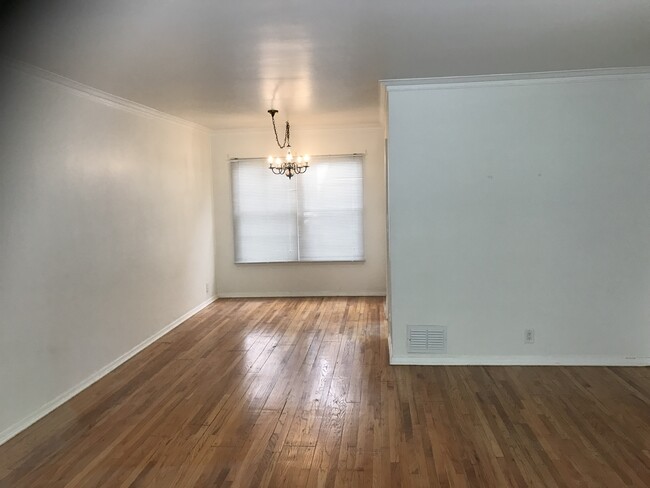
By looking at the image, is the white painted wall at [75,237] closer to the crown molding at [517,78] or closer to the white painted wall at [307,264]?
the white painted wall at [307,264]

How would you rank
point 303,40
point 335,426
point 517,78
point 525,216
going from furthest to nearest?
point 525,216, point 517,78, point 335,426, point 303,40

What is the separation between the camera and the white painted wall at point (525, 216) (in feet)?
13.4

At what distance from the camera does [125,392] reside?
155 inches

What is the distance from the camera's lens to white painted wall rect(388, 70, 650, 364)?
4.10 metres

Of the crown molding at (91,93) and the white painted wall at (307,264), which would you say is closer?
the crown molding at (91,93)

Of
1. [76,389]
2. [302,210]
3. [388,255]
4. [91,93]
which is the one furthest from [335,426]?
[302,210]

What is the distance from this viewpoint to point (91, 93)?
Result: 4086mm

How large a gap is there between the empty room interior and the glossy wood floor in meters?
0.02

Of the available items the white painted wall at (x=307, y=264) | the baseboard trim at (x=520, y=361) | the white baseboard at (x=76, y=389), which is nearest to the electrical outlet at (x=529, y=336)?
the baseboard trim at (x=520, y=361)

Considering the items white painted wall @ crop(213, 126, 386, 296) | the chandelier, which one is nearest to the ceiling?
the chandelier

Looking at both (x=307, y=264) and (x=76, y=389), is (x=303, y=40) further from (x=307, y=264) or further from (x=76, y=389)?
(x=307, y=264)

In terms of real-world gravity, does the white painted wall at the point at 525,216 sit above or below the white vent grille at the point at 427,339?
above

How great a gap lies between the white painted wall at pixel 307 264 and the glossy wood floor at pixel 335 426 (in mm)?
2553

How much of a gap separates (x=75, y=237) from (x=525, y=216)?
3.63 metres
